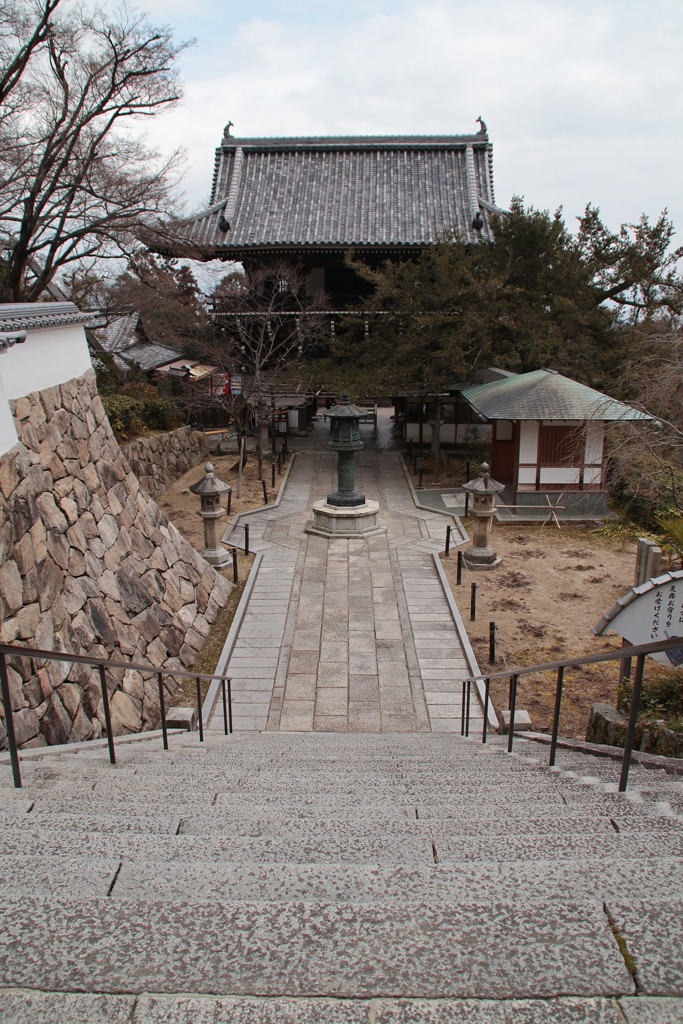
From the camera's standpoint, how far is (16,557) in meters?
6.50

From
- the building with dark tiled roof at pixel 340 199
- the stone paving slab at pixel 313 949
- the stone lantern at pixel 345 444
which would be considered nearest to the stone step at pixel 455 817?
the stone paving slab at pixel 313 949

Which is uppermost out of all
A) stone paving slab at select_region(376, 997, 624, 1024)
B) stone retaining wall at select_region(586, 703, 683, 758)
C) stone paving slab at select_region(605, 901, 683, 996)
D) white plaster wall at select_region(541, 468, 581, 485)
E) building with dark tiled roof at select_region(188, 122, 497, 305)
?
building with dark tiled roof at select_region(188, 122, 497, 305)

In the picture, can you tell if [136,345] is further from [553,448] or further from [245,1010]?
[245,1010]

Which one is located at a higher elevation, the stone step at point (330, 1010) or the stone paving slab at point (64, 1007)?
the stone step at point (330, 1010)

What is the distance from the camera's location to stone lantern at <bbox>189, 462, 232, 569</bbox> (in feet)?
42.9

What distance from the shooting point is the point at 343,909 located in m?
2.43

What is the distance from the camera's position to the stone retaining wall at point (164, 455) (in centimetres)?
1898

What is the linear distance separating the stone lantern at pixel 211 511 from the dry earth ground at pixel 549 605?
459 cm

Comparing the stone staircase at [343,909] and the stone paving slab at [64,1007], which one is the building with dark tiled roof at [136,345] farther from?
the stone paving slab at [64,1007]

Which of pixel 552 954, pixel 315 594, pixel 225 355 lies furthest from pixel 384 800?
pixel 225 355

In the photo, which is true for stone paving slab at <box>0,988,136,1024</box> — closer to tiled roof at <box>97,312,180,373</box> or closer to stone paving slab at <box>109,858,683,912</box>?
stone paving slab at <box>109,858,683,912</box>

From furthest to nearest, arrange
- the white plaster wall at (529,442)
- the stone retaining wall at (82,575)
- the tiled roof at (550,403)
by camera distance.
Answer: the white plaster wall at (529,442), the tiled roof at (550,403), the stone retaining wall at (82,575)

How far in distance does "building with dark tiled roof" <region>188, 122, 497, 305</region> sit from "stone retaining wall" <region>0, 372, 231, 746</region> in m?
12.8

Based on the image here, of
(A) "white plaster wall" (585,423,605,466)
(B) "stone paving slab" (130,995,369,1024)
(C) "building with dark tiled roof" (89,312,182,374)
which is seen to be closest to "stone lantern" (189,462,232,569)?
(A) "white plaster wall" (585,423,605,466)
